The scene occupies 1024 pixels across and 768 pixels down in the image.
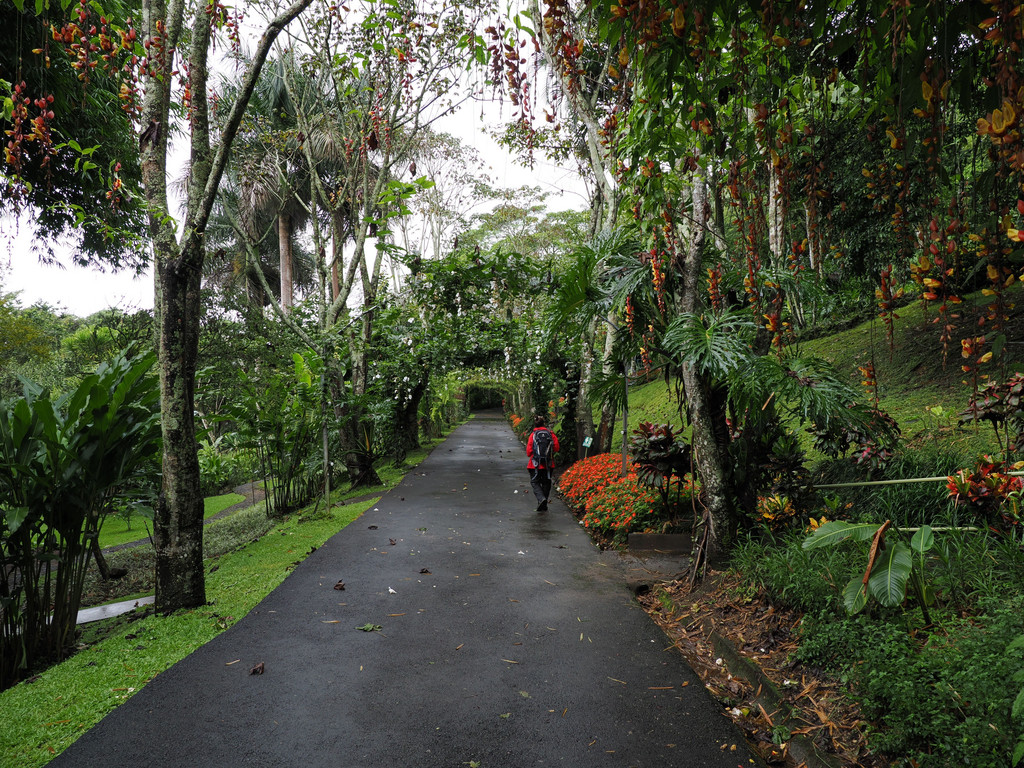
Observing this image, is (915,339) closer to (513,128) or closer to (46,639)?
(513,128)

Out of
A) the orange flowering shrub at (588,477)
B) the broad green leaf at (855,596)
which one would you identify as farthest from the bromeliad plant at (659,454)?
the broad green leaf at (855,596)

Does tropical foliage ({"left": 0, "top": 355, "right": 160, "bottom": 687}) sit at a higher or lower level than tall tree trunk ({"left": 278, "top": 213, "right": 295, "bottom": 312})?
lower

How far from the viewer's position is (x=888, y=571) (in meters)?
2.88

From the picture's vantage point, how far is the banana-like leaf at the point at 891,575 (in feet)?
9.16

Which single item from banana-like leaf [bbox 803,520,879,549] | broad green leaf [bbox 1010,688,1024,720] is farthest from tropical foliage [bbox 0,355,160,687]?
broad green leaf [bbox 1010,688,1024,720]

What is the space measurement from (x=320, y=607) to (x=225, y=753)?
2.20m

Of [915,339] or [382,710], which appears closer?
[382,710]

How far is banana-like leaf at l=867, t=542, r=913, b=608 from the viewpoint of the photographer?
110 inches

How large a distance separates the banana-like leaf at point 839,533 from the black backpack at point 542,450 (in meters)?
6.53

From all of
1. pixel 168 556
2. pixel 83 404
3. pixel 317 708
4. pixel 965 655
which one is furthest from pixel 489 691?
pixel 83 404

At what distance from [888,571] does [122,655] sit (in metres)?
5.01

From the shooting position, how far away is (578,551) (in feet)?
23.2

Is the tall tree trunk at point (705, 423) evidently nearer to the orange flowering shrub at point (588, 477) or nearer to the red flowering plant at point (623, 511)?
the red flowering plant at point (623, 511)

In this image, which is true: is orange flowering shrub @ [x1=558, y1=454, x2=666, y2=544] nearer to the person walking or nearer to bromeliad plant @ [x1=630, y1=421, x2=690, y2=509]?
bromeliad plant @ [x1=630, y1=421, x2=690, y2=509]
